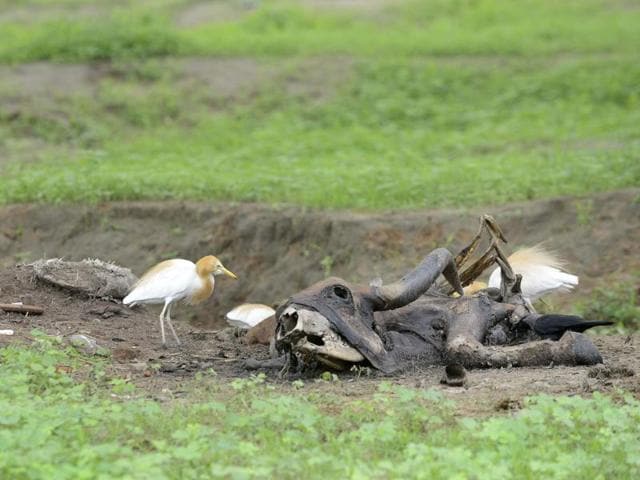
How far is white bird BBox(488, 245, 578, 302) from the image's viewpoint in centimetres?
935

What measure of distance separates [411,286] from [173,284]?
67.5 inches

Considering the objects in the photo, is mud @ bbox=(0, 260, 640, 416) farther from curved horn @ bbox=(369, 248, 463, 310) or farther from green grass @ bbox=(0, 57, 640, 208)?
green grass @ bbox=(0, 57, 640, 208)

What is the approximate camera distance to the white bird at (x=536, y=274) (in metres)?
9.35

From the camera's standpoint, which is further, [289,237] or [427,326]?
[289,237]

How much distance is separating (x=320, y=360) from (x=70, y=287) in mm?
2612

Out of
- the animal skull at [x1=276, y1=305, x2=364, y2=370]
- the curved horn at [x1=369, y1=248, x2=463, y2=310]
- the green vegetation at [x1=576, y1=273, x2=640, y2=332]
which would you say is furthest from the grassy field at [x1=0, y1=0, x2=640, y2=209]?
the animal skull at [x1=276, y1=305, x2=364, y2=370]

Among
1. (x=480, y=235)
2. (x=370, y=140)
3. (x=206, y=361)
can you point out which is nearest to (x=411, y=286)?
(x=480, y=235)

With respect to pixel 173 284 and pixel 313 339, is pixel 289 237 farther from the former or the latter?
pixel 313 339

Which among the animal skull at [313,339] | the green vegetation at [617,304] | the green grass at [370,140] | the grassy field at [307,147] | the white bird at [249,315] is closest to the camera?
the grassy field at [307,147]

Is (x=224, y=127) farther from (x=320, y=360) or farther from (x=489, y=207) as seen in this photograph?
(x=320, y=360)

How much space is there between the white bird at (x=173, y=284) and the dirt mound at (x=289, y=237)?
3409 millimetres

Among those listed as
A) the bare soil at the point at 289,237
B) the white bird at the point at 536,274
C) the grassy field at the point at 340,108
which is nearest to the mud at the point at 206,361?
the white bird at the point at 536,274

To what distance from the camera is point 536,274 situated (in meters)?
9.46

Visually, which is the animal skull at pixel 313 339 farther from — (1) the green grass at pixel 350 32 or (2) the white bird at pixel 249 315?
(1) the green grass at pixel 350 32
